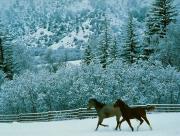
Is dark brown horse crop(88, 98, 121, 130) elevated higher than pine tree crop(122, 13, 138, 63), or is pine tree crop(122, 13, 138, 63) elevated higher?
pine tree crop(122, 13, 138, 63)

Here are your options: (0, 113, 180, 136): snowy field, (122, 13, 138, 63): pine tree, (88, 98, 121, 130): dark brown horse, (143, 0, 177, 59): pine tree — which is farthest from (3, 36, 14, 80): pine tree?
(88, 98, 121, 130): dark brown horse

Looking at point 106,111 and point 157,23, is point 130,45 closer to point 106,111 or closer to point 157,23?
point 157,23

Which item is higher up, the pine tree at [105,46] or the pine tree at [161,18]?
the pine tree at [161,18]

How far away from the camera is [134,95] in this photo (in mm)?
53938

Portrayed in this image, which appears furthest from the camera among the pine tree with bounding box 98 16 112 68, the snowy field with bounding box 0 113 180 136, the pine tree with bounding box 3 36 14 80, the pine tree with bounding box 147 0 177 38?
the pine tree with bounding box 98 16 112 68

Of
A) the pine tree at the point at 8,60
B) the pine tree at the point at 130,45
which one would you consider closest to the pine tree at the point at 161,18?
the pine tree at the point at 130,45

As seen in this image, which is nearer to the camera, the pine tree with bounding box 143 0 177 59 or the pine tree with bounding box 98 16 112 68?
the pine tree with bounding box 143 0 177 59

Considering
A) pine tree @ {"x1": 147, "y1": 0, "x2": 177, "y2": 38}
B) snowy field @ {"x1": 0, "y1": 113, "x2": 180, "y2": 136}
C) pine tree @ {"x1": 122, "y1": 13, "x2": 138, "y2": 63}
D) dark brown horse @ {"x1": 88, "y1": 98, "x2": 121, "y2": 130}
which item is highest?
pine tree @ {"x1": 147, "y1": 0, "x2": 177, "y2": 38}

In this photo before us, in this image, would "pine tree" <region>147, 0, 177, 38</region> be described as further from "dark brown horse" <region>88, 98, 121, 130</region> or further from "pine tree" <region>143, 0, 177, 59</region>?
"dark brown horse" <region>88, 98, 121, 130</region>

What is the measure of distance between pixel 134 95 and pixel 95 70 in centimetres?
658

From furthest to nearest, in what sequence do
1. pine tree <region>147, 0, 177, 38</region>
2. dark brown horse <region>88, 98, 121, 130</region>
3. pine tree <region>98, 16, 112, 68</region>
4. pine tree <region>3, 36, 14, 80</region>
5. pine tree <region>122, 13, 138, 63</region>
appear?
pine tree <region>98, 16, 112, 68</region> < pine tree <region>3, 36, 14, 80</region> < pine tree <region>122, 13, 138, 63</region> < pine tree <region>147, 0, 177, 38</region> < dark brown horse <region>88, 98, 121, 130</region>

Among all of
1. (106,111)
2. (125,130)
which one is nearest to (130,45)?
(106,111)

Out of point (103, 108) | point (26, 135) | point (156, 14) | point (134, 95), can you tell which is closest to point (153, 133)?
point (103, 108)

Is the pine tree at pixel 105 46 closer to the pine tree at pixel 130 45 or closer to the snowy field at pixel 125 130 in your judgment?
the pine tree at pixel 130 45
